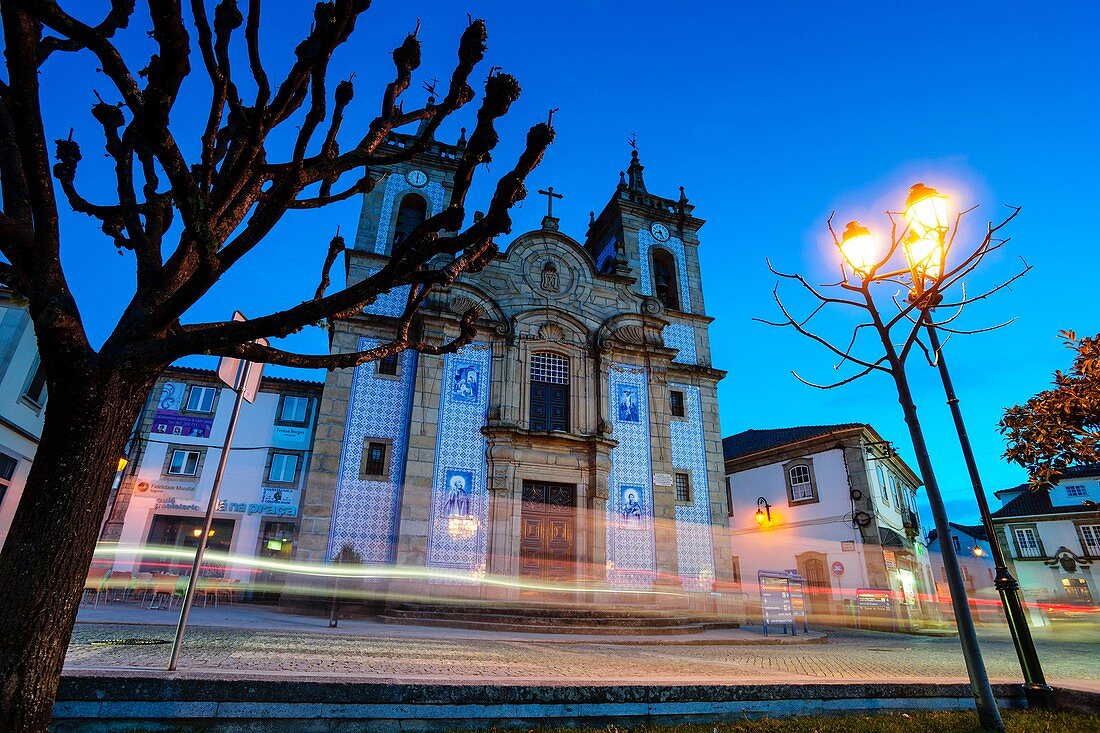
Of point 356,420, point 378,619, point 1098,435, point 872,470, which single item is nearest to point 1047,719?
point 1098,435

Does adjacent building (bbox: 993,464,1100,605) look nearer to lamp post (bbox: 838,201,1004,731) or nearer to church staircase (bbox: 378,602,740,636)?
church staircase (bbox: 378,602,740,636)

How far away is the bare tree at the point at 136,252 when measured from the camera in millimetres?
2965

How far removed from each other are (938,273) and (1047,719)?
3.89 meters

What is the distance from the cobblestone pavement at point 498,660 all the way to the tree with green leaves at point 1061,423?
2.42m

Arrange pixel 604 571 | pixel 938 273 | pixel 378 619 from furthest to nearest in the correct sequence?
pixel 604 571 < pixel 378 619 < pixel 938 273

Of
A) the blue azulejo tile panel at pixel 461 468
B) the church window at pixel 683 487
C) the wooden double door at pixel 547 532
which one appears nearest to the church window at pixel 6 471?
the blue azulejo tile panel at pixel 461 468

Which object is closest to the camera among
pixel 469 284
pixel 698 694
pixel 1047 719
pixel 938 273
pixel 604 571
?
pixel 698 694

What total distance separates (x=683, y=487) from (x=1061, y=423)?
41.0ft

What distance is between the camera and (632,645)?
1056 centimetres

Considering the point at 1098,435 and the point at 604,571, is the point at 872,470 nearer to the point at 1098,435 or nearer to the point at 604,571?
the point at 604,571

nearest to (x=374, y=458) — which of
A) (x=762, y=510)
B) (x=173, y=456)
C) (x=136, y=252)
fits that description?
(x=173, y=456)

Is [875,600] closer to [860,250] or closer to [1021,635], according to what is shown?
[1021,635]

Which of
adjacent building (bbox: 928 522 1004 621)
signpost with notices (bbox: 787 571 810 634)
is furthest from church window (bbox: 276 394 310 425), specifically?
adjacent building (bbox: 928 522 1004 621)

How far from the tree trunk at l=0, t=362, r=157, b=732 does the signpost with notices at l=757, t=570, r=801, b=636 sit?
13981 millimetres
